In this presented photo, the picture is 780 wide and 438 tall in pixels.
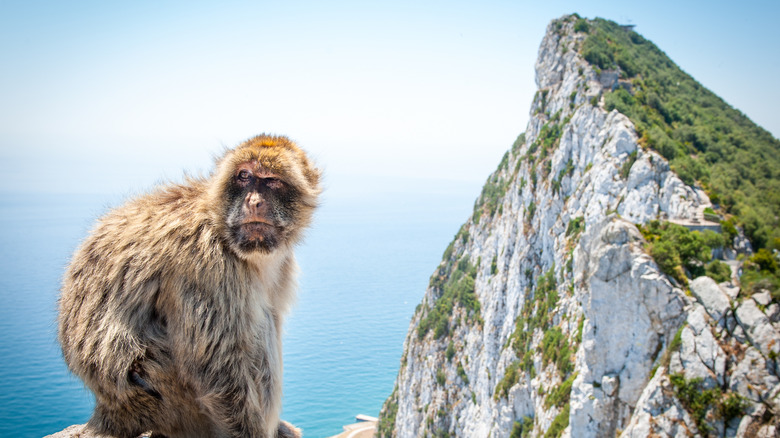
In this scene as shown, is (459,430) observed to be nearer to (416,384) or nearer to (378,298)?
(416,384)

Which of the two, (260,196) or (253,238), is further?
(260,196)

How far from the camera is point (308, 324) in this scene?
A: 3593 inches

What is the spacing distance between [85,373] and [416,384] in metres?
44.2

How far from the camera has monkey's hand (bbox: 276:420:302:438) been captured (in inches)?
A: 130

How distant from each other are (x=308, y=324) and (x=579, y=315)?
7383cm

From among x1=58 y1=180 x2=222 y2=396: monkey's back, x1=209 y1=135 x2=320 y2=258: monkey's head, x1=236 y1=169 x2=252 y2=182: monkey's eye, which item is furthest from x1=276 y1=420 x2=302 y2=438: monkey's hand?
x1=236 y1=169 x2=252 y2=182: monkey's eye

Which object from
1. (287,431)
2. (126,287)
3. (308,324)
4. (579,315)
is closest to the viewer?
(126,287)

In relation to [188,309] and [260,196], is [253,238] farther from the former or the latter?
[188,309]

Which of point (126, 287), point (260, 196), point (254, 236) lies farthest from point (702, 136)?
point (126, 287)

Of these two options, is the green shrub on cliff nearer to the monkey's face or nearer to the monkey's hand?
the monkey's hand

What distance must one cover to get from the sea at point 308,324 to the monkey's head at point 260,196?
0.40 meters

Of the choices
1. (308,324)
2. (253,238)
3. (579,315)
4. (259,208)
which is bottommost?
(308,324)

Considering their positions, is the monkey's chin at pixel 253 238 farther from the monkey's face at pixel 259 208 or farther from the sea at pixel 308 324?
the sea at pixel 308 324

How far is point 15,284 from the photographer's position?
217 ft
